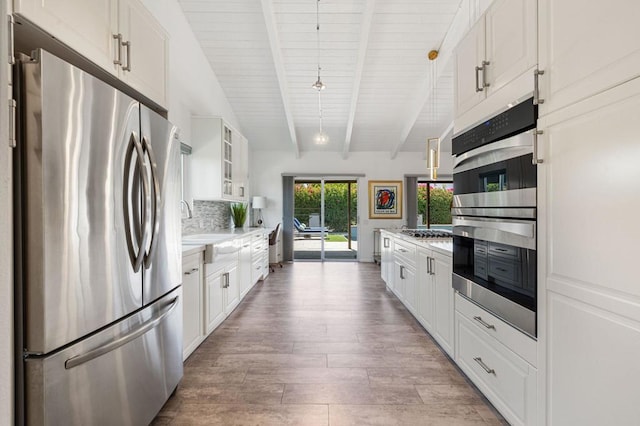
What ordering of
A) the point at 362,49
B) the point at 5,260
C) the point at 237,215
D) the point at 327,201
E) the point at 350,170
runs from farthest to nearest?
1. the point at 327,201
2. the point at 350,170
3. the point at 237,215
4. the point at 362,49
5. the point at 5,260

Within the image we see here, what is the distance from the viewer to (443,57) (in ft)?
14.0

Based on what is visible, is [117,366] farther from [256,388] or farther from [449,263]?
[449,263]

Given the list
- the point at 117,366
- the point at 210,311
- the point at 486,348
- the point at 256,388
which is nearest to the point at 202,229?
the point at 210,311

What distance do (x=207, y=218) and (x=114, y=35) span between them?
130 inches

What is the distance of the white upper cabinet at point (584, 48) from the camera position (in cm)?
96

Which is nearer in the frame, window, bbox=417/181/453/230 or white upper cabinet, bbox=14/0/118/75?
white upper cabinet, bbox=14/0/118/75

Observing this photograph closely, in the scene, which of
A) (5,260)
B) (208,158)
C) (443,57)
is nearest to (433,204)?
(443,57)

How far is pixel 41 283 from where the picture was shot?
→ 1.05 m

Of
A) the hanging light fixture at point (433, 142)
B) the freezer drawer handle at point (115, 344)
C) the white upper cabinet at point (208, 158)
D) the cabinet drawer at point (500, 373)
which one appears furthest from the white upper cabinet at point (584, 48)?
the white upper cabinet at point (208, 158)

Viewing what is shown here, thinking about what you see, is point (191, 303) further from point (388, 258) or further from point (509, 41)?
point (388, 258)

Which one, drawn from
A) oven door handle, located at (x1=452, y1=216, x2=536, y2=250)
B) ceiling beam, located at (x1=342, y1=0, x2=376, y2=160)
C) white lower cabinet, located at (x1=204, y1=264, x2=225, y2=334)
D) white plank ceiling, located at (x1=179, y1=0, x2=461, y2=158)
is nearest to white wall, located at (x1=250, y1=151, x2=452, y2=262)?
white plank ceiling, located at (x1=179, y1=0, x2=461, y2=158)

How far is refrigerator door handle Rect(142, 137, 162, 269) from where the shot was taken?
5.10 feet

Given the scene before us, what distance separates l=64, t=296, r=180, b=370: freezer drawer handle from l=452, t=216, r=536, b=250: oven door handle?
1809 millimetres

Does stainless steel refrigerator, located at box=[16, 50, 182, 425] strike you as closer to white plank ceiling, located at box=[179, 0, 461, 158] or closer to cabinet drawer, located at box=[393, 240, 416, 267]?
cabinet drawer, located at box=[393, 240, 416, 267]
